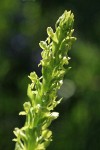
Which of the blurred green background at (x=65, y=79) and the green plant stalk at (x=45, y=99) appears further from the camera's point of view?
the blurred green background at (x=65, y=79)

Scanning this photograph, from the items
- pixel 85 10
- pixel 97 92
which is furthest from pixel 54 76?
pixel 85 10

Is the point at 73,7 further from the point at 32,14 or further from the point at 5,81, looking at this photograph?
the point at 5,81

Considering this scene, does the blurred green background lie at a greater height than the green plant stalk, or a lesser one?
greater

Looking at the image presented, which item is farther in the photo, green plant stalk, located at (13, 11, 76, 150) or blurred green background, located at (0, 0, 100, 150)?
blurred green background, located at (0, 0, 100, 150)

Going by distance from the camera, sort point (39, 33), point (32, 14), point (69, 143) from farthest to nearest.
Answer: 1. point (39, 33)
2. point (32, 14)
3. point (69, 143)
